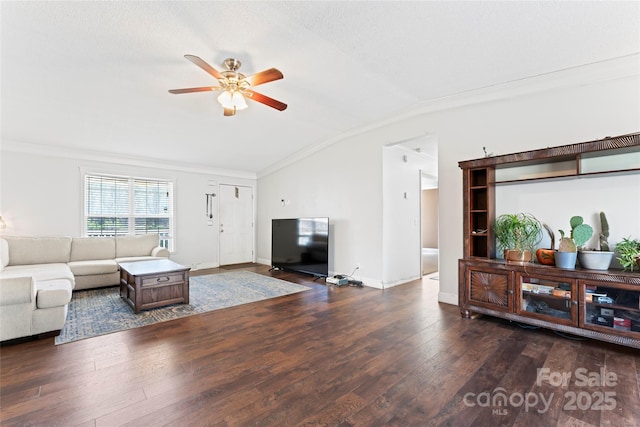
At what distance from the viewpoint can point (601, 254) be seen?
2627mm

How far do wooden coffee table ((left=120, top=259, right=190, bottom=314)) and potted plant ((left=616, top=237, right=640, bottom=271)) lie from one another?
15.4 ft

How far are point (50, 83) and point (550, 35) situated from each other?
5177 mm

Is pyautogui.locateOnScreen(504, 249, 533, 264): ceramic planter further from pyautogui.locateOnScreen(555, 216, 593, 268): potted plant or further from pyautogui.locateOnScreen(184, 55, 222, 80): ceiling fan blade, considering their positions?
pyautogui.locateOnScreen(184, 55, 222, 80): ceiling fan blade

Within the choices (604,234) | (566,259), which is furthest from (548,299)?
(604,234)

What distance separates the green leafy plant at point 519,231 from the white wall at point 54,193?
607 centimetres

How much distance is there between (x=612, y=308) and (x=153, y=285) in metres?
4.77

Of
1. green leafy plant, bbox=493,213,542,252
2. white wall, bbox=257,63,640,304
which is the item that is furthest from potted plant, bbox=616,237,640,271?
green leafy plant, bbox=493,213,542,252

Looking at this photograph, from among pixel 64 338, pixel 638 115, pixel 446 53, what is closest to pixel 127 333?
pixel 64 338

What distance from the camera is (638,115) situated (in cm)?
270

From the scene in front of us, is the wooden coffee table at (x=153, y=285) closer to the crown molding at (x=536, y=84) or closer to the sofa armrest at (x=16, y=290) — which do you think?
the sofa armrest at (x=16, y=290)

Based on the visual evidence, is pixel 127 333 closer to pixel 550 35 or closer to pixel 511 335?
pixel 511 335

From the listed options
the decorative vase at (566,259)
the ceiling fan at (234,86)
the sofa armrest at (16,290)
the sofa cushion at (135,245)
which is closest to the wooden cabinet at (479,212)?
the decorative vase at (566,259)

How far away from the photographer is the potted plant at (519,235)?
3102 mm

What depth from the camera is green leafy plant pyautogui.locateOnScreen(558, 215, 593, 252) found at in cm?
273
